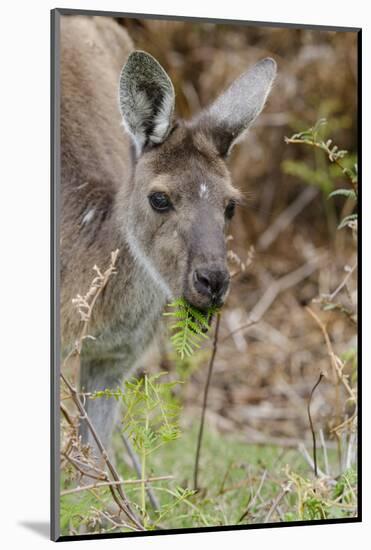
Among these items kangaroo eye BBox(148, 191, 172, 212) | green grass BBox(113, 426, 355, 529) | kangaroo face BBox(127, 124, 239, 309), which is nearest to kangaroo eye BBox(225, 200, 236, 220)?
Result: kangaroo face BBox(127, 124, 239, 309)

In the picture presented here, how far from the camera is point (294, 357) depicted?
6746 mm

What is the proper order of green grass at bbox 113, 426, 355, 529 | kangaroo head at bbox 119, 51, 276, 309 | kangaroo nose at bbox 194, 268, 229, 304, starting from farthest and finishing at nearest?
green grass at bbox 113, 426, 355, 529, kangaroo head at bbox 119, 51, 276, 309, kangaroo nose at bbox 194, 268, 229, 304

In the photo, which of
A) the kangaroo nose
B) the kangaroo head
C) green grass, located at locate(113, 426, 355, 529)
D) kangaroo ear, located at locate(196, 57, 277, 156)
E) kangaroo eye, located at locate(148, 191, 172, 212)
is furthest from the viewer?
green grass, located at locate(113, 426, 355, 529)

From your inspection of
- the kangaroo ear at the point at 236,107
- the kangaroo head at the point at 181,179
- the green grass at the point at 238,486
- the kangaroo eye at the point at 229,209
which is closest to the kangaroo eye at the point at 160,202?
the kangaroo head at the point at 181,179

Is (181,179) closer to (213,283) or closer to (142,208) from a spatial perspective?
(142,208)

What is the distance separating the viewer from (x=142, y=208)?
3959 mm

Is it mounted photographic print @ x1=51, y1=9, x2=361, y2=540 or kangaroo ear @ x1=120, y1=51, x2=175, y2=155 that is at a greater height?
kangaroo ear @ x1=120, y1=51, x2=175, y2=155

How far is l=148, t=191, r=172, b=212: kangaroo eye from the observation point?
3.85m

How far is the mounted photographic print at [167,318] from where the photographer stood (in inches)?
148

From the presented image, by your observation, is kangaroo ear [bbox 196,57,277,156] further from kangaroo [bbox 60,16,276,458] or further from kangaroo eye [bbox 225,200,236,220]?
kangaroo eye [bbox 225,200,236,220]

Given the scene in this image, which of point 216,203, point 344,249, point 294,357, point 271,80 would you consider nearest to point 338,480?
point 216,203

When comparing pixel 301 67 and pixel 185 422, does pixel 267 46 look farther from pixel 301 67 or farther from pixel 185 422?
pixel 185 422

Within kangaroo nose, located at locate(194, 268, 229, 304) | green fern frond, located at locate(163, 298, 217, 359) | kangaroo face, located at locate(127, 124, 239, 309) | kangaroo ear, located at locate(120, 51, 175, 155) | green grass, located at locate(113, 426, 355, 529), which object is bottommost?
green grass, located at locate(113, 426, 355, 529)

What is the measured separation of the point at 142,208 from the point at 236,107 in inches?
21.1
